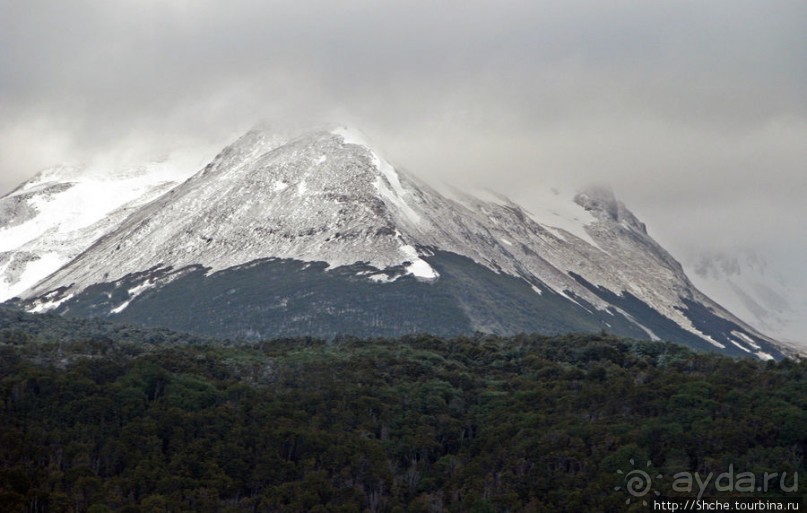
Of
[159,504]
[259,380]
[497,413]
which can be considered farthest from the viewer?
[259,380]

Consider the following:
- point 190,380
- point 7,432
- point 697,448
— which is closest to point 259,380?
point 190,380

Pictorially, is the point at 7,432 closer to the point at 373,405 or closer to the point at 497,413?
the point at 373,405

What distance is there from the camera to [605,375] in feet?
534

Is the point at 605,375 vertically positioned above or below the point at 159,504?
above

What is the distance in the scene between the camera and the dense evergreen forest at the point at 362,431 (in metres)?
123

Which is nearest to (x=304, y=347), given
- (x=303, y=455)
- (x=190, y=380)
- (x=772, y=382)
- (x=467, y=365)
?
(x=467, y=365)

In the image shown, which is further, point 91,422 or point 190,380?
point 190,380

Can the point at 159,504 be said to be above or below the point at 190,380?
below

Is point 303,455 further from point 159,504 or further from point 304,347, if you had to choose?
point 304,347

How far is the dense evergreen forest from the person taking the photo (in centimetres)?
12300

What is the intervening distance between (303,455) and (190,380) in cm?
2167

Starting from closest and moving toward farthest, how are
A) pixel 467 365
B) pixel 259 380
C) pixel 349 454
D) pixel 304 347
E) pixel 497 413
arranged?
pixel 349 454 < pixel 497 413 < pixel 259 380 < pixel 467 365 < pixel 304 347

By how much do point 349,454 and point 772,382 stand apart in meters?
49.6

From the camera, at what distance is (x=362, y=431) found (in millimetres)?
143500
